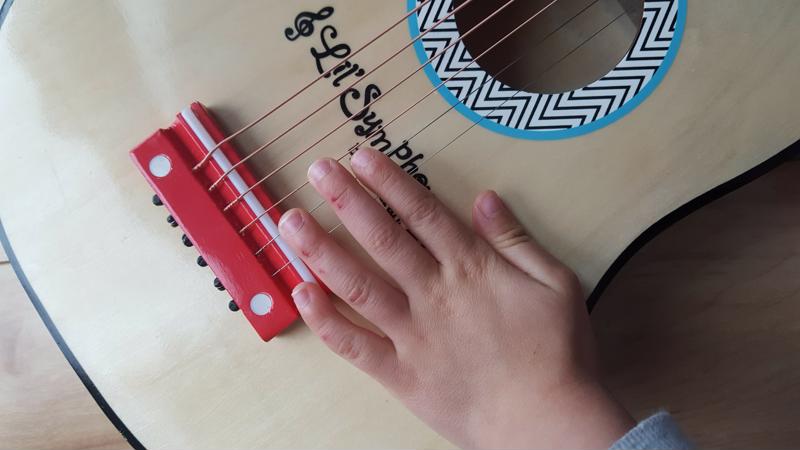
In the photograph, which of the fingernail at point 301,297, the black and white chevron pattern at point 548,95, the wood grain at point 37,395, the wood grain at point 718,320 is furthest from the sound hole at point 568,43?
the wood grain at point 37,395

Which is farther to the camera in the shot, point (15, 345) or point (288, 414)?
point (15, 345)

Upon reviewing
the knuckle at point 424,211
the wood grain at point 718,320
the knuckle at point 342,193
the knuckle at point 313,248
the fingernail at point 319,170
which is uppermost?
the fingernail at point 319,170

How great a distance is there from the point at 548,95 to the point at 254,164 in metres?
0.30

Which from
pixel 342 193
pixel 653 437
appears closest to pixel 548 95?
pixel 342 193

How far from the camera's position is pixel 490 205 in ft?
1.85

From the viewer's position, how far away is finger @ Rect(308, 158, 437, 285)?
1.77 feet

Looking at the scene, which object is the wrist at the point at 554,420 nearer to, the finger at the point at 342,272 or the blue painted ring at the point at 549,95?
the finger at the point at 342,272

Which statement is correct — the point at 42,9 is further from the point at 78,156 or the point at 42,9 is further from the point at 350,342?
the point at 350,342

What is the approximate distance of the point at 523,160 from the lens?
58 centimetres

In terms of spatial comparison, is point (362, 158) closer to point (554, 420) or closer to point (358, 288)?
point (358, 288)

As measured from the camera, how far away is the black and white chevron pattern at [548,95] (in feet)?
1.85

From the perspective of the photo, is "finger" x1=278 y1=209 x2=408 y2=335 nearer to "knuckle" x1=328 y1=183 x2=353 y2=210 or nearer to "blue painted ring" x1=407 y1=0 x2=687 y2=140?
"knuckle" x1=328 y1=183 x2=353 y2=210

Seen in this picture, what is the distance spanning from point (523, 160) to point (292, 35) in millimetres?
257

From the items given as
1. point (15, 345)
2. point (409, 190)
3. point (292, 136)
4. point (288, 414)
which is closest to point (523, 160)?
point (409, 190)
